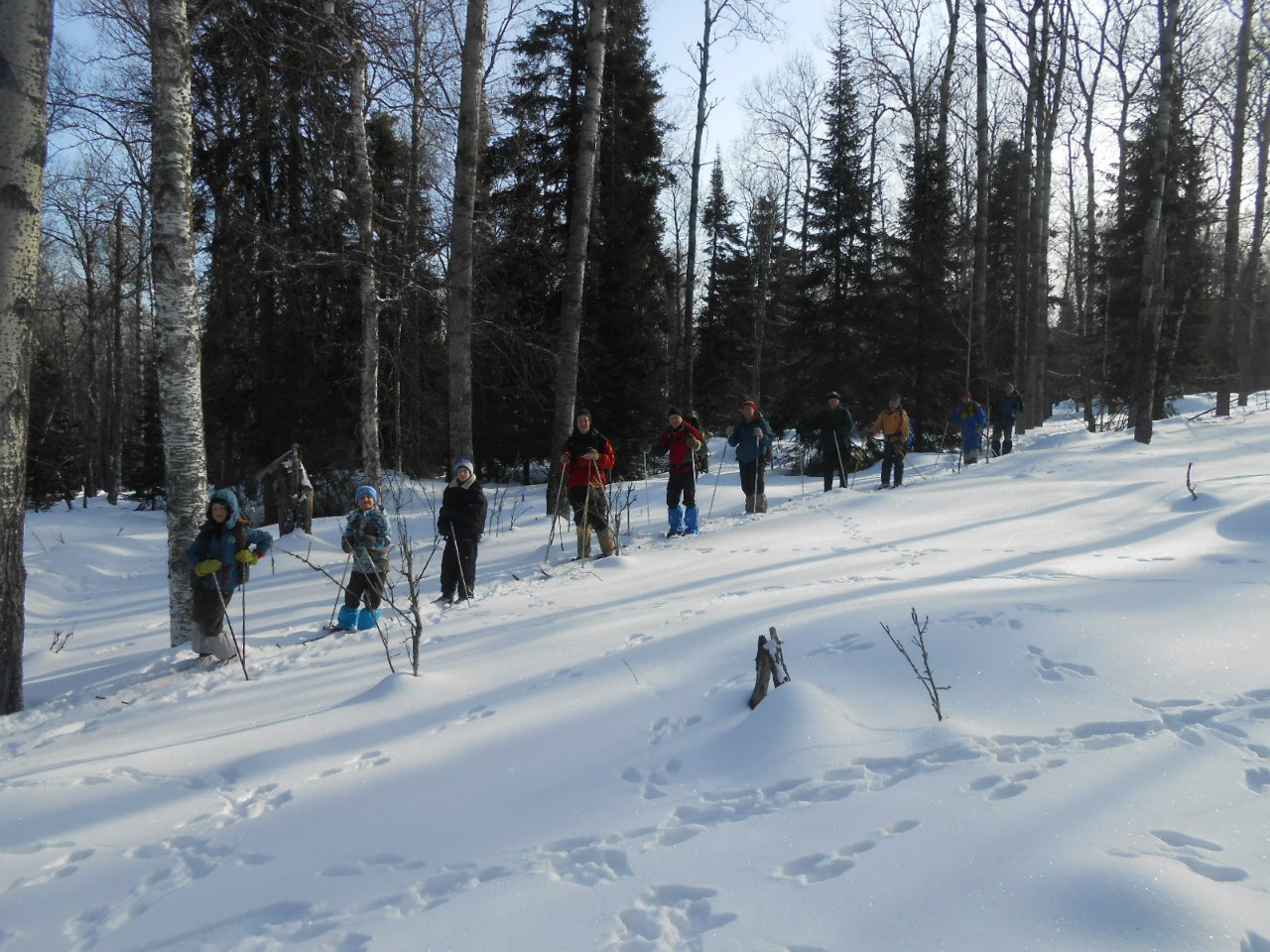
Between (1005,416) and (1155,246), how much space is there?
3.90 metres

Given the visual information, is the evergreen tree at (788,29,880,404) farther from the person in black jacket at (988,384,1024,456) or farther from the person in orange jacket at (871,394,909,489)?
the person in orange jacket at (871,394,909,489)

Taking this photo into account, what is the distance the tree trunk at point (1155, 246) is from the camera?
12.8 meters

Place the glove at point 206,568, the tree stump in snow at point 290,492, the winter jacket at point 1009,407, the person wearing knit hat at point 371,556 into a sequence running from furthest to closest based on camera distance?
the winter jacket at point 1009,407 < the tree stump in snow at point 290,492 < the person wearing knit hat at point 371,556 < the glove at point 206,568

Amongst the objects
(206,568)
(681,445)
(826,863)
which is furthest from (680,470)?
(826,863)

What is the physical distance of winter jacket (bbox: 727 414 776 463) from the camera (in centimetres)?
1084

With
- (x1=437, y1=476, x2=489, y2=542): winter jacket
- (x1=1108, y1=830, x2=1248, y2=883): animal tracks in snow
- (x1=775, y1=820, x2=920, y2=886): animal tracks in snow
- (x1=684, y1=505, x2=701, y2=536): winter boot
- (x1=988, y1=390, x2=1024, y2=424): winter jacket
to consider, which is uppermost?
(x1=988, y1=390, x2=1024, y2=424): winter jacket

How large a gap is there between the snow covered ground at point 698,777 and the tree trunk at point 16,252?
0.99 metres

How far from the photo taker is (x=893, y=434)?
40.6 ft

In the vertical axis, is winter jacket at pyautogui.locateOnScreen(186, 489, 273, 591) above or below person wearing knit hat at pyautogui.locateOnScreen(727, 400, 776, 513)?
below

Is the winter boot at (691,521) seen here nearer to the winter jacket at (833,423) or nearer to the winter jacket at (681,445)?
the winter jacket at (681,445)

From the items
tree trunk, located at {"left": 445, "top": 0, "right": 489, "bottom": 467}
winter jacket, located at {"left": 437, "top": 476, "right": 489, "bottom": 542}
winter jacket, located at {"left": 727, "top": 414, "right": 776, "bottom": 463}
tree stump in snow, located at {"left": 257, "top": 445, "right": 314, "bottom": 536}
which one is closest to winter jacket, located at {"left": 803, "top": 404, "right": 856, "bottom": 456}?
winter jacket, located at {"left": 727, "top": 414, "right": 776, "bottom": 463}

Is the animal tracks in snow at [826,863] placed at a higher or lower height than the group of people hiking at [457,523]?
lower

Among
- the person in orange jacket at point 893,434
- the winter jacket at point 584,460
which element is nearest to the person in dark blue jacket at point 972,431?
the person in orange jacket at point 893,434

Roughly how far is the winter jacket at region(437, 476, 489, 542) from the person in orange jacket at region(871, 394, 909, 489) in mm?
7380
